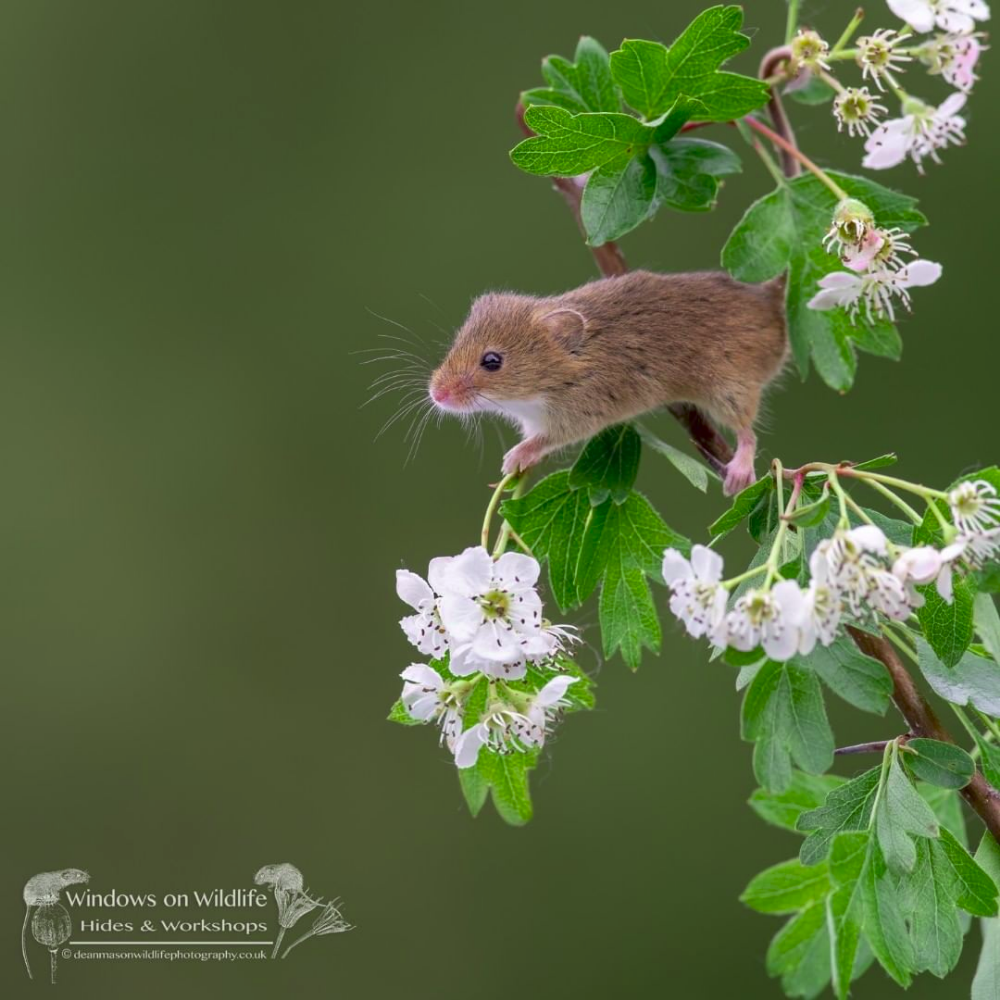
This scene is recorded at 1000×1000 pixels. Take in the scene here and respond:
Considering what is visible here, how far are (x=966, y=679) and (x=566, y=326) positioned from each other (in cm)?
58

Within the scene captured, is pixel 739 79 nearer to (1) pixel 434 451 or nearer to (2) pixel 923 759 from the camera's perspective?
(2) pixel 923 759

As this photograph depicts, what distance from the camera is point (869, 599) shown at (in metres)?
0.90

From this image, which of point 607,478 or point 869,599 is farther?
point 607,478

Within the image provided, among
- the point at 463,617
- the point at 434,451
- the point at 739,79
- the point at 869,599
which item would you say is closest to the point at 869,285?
the point at 739,79

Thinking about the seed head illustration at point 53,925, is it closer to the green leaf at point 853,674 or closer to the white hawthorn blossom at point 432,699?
the white hawthorn blossom at point 432,699

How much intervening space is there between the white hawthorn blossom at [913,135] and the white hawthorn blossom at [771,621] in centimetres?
39

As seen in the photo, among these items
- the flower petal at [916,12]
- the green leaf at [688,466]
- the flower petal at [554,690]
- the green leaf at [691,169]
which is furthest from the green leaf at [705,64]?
the flower petal at [554,690]

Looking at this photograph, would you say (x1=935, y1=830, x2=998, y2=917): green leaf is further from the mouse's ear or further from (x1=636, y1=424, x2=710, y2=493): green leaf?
the mouse's ear

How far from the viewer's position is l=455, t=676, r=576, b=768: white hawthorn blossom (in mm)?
1080

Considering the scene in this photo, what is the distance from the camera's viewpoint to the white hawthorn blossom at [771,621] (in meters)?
0.90

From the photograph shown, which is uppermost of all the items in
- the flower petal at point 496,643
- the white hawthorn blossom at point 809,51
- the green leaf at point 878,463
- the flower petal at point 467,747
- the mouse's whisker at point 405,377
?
the white hawthorn blossom at point 809,51

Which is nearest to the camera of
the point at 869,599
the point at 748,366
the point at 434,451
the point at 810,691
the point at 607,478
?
the point at 869,599

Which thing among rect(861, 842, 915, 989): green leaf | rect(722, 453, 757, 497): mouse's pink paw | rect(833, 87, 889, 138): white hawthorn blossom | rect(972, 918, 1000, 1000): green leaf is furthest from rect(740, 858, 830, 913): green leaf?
rect(833, 87, 889, 138): white hawthorn blossom

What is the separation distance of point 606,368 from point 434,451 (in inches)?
81.4
